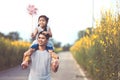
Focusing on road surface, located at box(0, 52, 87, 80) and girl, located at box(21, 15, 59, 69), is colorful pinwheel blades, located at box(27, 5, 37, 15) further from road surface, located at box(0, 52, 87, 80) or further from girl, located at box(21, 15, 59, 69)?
road surface, located at box(0, 52, 87, 80)

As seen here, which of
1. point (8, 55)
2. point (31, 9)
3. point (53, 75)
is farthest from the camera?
point (8, 55)

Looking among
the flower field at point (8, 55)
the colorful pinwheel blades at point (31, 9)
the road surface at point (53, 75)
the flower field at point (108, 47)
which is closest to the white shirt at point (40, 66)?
the colorful pinwheel blades at point (31, 9)

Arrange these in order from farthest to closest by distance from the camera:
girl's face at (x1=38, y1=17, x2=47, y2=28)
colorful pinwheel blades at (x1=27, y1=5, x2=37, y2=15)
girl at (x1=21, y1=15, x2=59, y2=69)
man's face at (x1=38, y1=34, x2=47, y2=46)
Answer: colorful pinwheel blades at (x1=27, y1=5, x2=37, y2=15), girl's face at (x1=38, y1=17, x2=47, y2=28), man's face at (x1=38, y1=34, x2=47, y2=46), girl at (x1=21, y1=15, x2=59, y2=69)

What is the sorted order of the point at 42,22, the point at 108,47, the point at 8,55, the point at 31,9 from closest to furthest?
the point at 42,22
the point at 31,9
the point at 108,47
the point at 8,55

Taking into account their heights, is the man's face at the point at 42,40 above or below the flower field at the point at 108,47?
above

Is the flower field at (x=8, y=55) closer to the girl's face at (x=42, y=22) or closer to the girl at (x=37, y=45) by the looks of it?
the girl at (x=37, y=45)

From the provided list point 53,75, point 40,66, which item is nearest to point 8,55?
point 53,75

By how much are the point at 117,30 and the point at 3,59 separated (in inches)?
779

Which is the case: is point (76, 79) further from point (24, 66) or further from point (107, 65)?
point (24, 66)

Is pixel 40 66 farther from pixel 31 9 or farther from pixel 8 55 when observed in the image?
pixel 8 55

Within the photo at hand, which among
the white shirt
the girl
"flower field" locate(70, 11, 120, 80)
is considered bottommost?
"flower field" locate(70, 11, 120, 80)

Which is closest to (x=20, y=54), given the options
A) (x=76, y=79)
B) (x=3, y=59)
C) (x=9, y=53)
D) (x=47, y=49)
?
(x=9, y=53)

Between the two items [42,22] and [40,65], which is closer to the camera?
[40,65]

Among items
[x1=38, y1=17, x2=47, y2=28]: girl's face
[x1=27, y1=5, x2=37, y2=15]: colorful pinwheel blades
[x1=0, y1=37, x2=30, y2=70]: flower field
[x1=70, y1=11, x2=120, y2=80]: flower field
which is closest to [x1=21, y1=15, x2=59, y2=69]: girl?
[x1=38, y1=17, x2=47, y2=28]: girl's face
